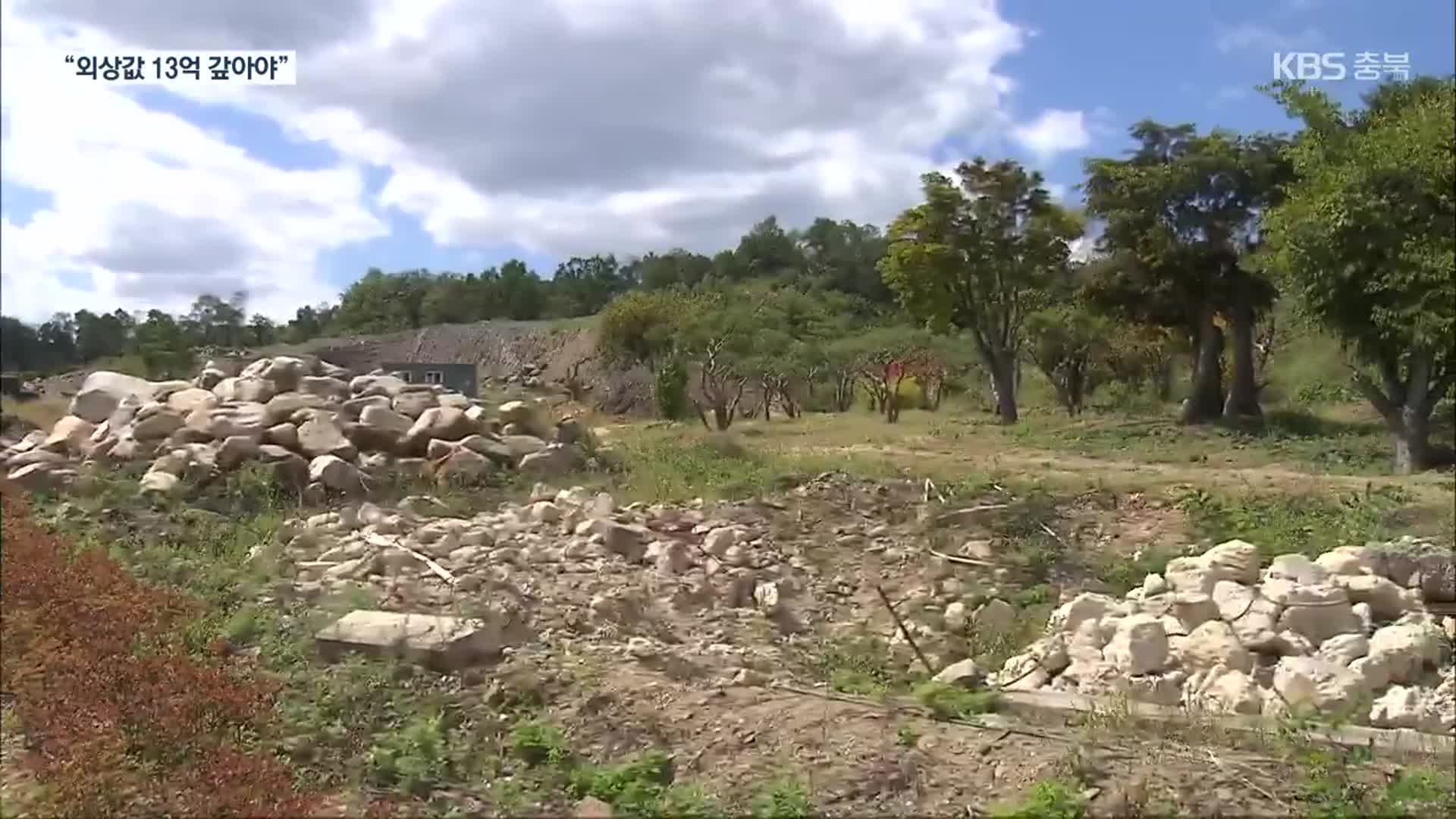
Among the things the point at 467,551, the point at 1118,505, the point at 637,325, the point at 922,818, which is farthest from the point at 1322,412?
the point at 922,818

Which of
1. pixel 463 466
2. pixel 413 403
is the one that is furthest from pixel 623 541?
pixel 413 403

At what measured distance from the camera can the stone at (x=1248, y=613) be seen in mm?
5391

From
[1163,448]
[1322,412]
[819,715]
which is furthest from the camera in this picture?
[1322,412]

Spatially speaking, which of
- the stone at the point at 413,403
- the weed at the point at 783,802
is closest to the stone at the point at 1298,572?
the weed at the point at 783,802

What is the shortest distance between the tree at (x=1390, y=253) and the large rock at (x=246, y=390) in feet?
27.7

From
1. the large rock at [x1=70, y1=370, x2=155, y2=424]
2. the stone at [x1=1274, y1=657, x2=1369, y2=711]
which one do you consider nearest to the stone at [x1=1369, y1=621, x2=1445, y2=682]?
the stone at [x1=1274, y1=657, x2=1369, y2=711]

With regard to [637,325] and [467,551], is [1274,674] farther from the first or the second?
[637,325]

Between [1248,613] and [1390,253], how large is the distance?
5.88 metres

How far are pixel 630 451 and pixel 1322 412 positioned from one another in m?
9.78

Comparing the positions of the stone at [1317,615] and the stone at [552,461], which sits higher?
the stone at [552,461]

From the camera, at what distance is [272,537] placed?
6.49 meters

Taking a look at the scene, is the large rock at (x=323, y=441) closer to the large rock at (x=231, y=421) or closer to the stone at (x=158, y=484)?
the large rock at (x=231, y=421)

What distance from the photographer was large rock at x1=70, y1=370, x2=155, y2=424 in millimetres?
9000

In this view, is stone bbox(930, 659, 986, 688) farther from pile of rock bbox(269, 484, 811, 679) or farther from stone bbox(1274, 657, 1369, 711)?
stone bbox(1274, 657, 1369, 711)
